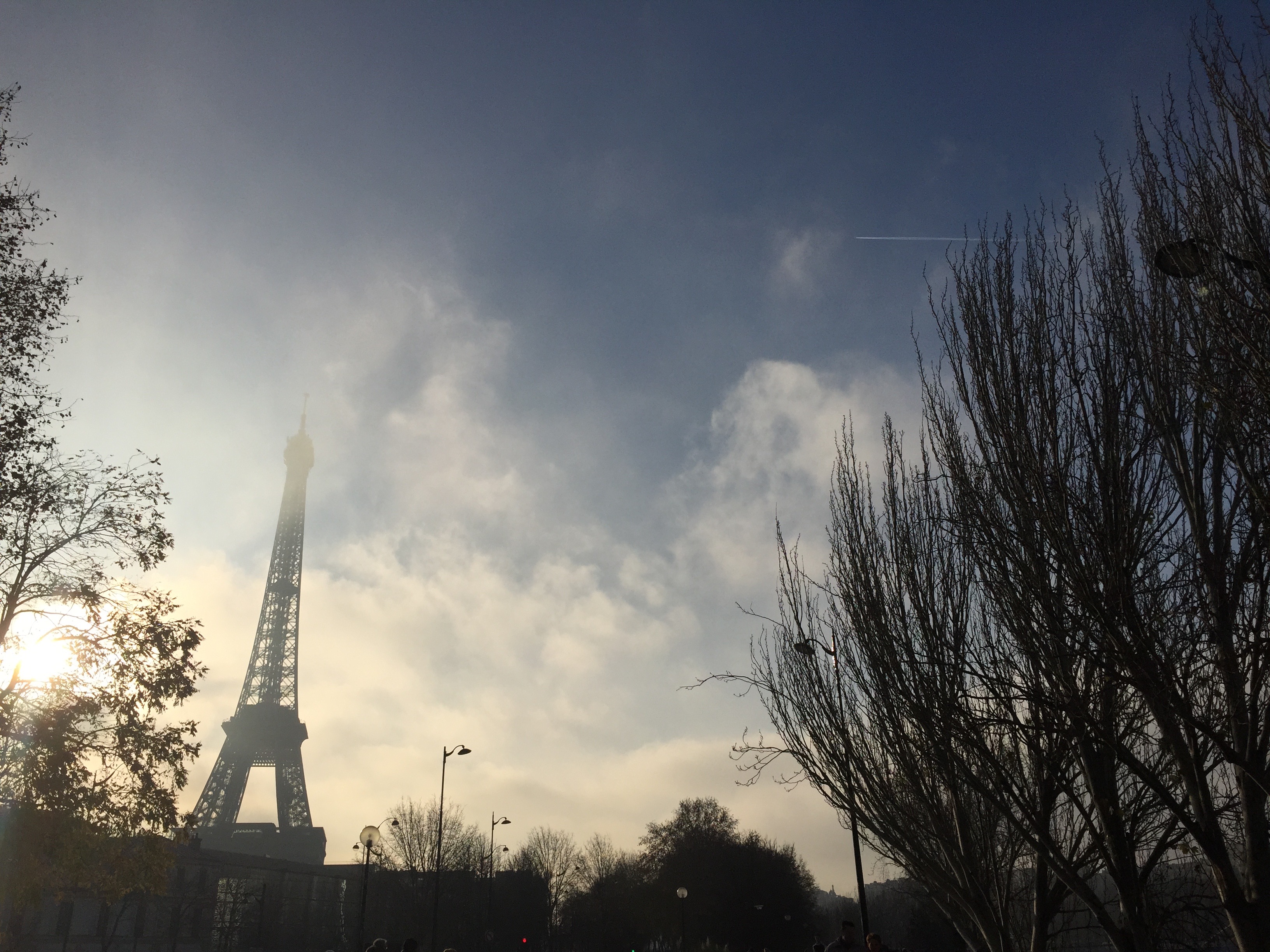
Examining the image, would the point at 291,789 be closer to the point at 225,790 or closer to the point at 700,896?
the point at 225,790

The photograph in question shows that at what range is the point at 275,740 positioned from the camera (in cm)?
7862

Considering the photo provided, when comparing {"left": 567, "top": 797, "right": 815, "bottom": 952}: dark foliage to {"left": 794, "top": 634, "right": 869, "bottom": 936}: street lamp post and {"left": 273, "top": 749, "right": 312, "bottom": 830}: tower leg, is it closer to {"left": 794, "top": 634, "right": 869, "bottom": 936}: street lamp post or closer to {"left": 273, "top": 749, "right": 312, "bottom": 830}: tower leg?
{"left": 273, "top": 749, "right": 312, "bottom": 830}: tower leg

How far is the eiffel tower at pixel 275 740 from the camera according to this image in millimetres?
75562

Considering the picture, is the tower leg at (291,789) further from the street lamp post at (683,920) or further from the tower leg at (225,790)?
the street lamp post at (683,920)

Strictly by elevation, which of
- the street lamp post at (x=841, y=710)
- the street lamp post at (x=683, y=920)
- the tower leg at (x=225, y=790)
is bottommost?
the street lamp post at (x=683, y=920)

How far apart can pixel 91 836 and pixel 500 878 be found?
65248 millimetres

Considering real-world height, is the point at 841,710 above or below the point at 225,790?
below

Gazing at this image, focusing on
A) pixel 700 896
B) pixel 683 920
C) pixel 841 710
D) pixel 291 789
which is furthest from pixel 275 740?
pixel 841 710

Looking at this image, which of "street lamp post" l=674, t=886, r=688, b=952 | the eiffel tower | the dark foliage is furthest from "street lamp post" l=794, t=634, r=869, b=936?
the eiffel tower

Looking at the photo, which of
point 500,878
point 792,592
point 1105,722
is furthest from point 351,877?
point 1105,722

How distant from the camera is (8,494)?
12992mm

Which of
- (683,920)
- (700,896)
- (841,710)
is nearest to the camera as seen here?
(841,710)

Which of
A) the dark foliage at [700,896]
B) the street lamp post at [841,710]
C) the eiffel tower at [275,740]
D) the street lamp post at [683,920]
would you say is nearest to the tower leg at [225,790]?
the eiffel tower at [275,740]

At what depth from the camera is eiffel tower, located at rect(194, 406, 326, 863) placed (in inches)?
2975
